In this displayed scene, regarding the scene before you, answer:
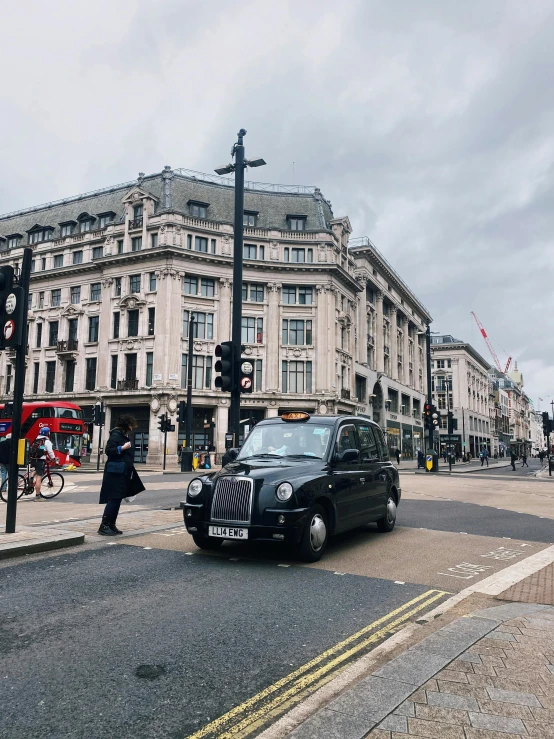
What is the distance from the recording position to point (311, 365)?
46.7 m

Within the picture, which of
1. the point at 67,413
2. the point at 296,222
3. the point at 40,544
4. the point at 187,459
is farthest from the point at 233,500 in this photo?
the point at 296,222

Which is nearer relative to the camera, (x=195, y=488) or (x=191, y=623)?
(x=191, y=623)

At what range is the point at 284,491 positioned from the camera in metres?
6.32

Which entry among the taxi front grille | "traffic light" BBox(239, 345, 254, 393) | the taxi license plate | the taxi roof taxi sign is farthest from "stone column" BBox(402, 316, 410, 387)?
the taxi license plate

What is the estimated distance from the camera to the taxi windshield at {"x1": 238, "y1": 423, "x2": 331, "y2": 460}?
7582mm

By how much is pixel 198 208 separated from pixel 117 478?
4203cm

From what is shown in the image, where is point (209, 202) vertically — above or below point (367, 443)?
above

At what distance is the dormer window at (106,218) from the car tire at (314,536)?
1816 inches

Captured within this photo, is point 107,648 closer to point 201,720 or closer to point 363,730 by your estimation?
point 201,720

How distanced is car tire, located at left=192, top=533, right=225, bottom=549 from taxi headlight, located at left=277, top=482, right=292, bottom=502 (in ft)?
3.81

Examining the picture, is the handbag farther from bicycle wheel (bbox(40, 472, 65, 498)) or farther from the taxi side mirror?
bicycle wheel (bbox(40, 472, 65, 498))

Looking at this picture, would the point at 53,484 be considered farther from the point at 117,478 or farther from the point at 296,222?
the point at 296,222

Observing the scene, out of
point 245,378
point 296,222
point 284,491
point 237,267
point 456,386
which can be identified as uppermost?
point 296,222

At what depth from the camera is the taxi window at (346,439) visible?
25.5ft
